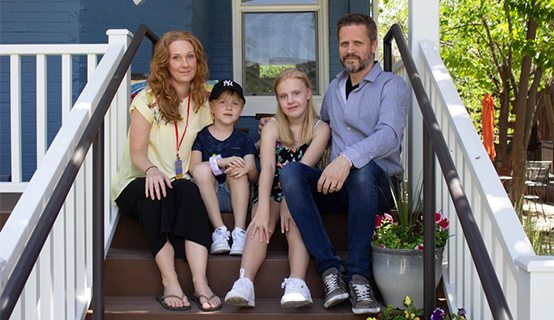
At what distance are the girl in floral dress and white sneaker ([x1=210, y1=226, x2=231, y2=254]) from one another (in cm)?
18

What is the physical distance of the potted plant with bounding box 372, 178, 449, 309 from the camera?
8.30 ft

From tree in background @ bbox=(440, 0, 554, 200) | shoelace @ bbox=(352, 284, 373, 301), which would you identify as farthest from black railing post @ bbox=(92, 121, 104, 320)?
tree in background @ bbox=(440, 0, 554, 200)

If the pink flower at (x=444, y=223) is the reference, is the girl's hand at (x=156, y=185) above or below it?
above

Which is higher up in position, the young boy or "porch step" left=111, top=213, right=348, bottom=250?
the young boy

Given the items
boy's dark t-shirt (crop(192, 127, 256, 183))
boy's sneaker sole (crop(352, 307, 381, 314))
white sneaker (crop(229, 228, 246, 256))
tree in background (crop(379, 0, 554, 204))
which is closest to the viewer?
boy's sneaker sole (crop(352, 307, 381, 314))

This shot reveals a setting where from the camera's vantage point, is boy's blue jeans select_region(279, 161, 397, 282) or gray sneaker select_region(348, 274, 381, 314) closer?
gray sneaker select_region(348, 274, 381, 314)

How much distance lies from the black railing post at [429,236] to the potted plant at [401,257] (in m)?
0.14

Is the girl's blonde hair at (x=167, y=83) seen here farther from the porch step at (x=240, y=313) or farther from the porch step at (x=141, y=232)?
the porch step at (x=240, y=313)

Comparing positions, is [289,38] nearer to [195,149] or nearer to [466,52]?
[195,149]

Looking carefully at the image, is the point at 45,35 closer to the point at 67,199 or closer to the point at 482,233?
the point at 67,199

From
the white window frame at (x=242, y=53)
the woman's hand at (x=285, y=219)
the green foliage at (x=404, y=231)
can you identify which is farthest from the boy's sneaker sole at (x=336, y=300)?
the white window frame at (x=242, y=53)

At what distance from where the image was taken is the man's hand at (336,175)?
2.71m

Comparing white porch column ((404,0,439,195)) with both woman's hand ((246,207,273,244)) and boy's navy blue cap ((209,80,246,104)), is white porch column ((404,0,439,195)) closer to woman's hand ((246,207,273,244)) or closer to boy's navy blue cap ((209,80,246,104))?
woman's hand ((246,207,273,244))

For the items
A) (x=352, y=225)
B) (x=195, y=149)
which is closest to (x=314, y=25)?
(x=195, y=149)
